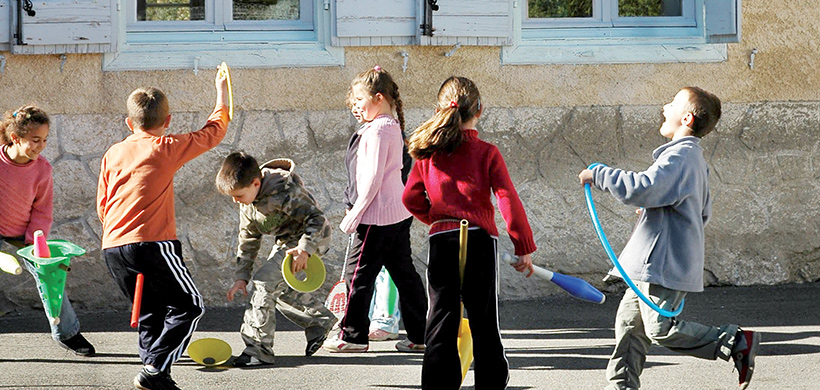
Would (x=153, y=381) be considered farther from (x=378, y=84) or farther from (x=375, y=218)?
(x=378, y=84)

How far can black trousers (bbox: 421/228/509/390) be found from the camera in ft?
13.9

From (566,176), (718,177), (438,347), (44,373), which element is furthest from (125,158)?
(718,177)

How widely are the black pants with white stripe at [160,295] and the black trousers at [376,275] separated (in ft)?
3.27

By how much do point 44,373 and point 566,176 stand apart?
3.62 metres

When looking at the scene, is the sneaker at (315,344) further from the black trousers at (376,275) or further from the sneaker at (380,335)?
the sneaker at (380,335)

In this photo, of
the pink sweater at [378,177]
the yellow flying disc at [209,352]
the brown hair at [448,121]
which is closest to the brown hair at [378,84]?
the pink sweater at [378,177]

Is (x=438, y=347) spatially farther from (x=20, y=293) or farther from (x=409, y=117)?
(x=20, y=293)

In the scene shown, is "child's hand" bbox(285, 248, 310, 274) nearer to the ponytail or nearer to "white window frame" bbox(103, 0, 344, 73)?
the ponytail

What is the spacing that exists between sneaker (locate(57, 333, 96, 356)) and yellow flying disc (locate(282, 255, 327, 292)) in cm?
127

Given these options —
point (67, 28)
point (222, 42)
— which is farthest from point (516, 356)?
point (67, 28)

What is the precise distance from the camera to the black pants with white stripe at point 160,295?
464 cm

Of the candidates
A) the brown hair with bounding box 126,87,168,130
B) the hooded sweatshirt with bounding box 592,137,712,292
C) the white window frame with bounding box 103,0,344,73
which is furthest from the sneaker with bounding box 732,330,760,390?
the white window frame with bounding box 103,0,344,73

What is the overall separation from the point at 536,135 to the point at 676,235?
3061 mm

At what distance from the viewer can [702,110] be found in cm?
425
